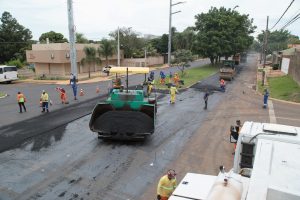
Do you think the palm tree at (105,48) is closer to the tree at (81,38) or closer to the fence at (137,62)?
the fence at (137,62)

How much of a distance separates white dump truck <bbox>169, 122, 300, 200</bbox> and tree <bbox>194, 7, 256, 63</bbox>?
40.4 meters

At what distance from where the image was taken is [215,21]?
45.4 m

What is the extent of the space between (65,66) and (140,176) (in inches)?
1343

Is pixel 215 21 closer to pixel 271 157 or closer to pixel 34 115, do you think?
pixel 34 115

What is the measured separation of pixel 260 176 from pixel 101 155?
8.05 metres

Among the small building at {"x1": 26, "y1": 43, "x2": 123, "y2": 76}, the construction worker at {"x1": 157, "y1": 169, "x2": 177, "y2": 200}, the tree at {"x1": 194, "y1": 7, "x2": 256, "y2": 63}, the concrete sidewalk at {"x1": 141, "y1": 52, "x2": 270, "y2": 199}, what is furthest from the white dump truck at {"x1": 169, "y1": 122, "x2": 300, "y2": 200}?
the tree at {"x1": 194, "y1": 7, "x2": 256, "y2": 63}

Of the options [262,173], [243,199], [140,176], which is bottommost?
[140,176]

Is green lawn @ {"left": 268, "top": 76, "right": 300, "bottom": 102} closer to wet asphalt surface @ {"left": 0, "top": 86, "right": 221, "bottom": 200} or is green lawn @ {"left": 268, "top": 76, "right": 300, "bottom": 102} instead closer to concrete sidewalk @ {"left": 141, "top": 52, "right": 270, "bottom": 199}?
concrete sidewalk @ {"left": 141, "top": 52, "right": 270, "bottom": 199}

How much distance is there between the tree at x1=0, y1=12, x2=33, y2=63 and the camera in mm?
54344

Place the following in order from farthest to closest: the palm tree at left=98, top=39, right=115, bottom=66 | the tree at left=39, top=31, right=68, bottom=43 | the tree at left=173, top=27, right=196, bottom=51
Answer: the tree at left=173, top=27, right=196, bottom=51 → the tree at left=39, top=31, right=68, bottom=43 → the palm tree at left=98, top=39, right=115, bottom=66

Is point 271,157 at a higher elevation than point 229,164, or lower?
higher

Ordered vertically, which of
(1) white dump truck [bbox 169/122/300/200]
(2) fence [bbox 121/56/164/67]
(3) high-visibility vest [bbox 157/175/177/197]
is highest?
(1) white dump truck [bbox 169/122/300/200]

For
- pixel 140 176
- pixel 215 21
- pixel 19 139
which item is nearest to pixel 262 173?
pixel 140 176

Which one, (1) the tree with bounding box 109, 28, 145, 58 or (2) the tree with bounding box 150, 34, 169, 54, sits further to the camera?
(2) the tree with bounding box 150, 34, 169, 54
